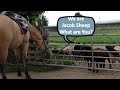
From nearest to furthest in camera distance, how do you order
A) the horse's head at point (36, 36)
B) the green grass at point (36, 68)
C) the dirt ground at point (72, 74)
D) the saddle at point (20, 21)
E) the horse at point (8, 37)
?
the horse at point (8, 37)
the saddle at point (20, 21)
the dirt ground at point (72, 74)
the horse's head at point (36, 36)
the green grass at point (36, 68)

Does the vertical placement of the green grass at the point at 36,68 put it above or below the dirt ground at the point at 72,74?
above

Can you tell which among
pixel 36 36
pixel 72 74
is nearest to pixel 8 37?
pixel 36 36

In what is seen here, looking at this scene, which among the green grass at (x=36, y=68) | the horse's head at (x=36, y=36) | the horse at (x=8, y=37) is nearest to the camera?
the horse at (x=8, y=37)

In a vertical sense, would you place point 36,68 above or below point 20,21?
below

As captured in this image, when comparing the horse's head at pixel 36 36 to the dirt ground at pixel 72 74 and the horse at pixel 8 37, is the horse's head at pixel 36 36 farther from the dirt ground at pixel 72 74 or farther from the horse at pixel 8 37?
the dirt ground at pixel 72 74

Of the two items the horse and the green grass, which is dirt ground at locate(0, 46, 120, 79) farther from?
the horse

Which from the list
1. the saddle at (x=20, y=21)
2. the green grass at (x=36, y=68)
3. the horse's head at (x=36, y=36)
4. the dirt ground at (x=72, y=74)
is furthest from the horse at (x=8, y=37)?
the green grass at (x=36, y=68)

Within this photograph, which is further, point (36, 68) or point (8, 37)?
point (36, 68)

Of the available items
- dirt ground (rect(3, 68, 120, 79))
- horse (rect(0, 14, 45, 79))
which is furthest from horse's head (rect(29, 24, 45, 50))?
dirt ground (rect(3, 68, 120, 79))

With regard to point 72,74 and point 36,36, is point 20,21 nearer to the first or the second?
point 36,36

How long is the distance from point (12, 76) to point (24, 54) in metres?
0.78

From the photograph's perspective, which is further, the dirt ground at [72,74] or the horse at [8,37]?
the dirt ground at [72,74]

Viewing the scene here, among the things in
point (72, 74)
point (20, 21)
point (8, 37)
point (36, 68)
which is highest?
point (20, 21)

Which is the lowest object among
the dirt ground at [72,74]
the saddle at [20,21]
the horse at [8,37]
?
the dirt ground at [72,74]
